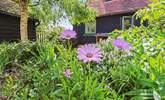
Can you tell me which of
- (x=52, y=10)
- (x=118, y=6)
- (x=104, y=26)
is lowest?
(x=104, y=26)

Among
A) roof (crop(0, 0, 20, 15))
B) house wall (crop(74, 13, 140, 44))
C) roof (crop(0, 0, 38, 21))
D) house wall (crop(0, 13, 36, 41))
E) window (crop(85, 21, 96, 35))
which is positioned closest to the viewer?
roof (crop(0, 0, 38, 21))

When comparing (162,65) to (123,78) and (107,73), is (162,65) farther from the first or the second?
(107,73)

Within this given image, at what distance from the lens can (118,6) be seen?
22.5 m

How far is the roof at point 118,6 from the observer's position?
68.1 feet

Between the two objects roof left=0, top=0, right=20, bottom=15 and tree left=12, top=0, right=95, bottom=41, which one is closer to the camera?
tree left=12, top=0, right=95, bottom=41

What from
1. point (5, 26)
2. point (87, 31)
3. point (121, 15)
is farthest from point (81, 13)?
point (87, 31)

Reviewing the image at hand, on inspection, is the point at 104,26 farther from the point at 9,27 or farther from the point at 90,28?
the point at 9,27

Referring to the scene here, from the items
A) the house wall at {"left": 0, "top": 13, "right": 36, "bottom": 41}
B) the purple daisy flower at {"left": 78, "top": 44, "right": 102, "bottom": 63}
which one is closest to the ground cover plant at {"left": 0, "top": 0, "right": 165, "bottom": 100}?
the purple daisy flower at {"left": 78, "top": 44, "right": 102, "bottom": 63}

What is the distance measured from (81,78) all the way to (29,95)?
37 cm

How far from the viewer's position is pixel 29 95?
220 cm

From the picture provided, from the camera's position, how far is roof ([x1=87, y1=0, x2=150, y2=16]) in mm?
20750

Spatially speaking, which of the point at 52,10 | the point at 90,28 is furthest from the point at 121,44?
the point at 90,28

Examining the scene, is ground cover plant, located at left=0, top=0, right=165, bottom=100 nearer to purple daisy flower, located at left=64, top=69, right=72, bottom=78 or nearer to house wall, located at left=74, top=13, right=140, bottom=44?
purple daisy flower, located at left=64, top=69, right=72, bottom=78

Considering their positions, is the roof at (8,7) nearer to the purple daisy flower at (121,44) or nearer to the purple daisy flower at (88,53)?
the purple daisy flower at (121,44)
